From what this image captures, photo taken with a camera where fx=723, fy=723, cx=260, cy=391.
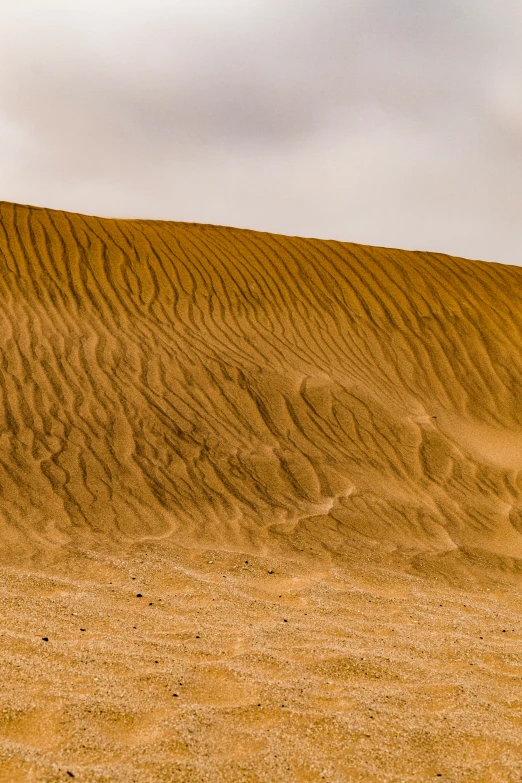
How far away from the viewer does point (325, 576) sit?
517 centimetres

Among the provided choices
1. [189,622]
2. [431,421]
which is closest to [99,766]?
[189,622]

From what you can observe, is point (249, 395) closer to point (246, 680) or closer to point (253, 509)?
point (253, 509)

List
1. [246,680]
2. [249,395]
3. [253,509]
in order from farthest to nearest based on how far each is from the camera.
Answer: [249,395]
[253,509]
[246,680]

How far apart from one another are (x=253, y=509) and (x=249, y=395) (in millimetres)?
2462

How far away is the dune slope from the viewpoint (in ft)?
20.5

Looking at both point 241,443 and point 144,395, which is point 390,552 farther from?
A: point 144,395

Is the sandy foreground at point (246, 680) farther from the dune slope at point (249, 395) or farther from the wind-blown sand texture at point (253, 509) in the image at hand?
the dune slope at point (249, 395)

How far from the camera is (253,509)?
646 centimetres

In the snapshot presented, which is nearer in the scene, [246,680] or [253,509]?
[246,680]

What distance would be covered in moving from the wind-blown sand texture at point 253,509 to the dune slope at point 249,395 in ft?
0.13

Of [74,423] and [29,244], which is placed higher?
[29,244]

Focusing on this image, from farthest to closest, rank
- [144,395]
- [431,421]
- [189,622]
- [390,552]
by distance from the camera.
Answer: [431,421], [144,395], [390,552], [189,622]

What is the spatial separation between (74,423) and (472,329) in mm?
7314

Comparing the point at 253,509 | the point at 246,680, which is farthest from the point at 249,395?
the point at 246,680
